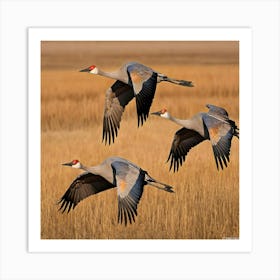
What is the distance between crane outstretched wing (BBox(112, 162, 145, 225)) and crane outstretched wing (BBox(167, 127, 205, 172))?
205mm

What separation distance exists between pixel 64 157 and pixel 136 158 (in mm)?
439

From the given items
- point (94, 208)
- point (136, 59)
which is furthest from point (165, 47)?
point (94, 208)

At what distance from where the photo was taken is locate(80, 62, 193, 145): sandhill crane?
6480 mm

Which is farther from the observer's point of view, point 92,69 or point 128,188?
point 92,69

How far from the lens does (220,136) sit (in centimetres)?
652

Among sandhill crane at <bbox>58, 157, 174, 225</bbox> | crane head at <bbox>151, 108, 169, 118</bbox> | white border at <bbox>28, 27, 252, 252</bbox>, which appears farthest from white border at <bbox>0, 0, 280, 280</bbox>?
crane head at <bbox>151, 108, 169, 118</bbox>

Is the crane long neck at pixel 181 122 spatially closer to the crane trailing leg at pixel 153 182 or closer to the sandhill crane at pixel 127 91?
the sandhill crane at pixel 127 91

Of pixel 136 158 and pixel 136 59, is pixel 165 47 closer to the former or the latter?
pixel 136 59

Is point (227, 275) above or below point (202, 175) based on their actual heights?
below

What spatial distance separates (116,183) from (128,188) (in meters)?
0.08

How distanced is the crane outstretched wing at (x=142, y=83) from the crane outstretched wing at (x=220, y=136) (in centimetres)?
36

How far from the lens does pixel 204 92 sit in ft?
21.4
